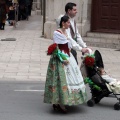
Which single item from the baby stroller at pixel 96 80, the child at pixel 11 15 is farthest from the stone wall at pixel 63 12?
the baby stroller at pixel 96 80

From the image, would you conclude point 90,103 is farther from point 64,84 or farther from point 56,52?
point 56,52

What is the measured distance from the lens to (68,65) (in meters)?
7.27

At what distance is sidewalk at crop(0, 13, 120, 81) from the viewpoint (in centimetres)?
1090

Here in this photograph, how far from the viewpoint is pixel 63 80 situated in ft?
23.5

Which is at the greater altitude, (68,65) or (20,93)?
(68,65)

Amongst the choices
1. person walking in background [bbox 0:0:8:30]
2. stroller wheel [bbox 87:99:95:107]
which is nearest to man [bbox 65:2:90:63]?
stroller wheel [bbox 87:99:95:107]

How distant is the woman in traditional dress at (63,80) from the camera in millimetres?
7168

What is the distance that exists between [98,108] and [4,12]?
46.9ft

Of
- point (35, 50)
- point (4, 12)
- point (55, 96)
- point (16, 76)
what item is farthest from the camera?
point (4, 12)

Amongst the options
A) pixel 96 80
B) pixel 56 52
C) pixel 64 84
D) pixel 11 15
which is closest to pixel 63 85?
pixel 64 84

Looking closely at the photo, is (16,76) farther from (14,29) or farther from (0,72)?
(14,29)

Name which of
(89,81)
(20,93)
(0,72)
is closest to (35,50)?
(0,72)

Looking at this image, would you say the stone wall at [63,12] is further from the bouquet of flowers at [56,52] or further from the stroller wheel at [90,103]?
the bouquet of flowers at [56,52]

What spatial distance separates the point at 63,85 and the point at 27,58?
6.14 metres
